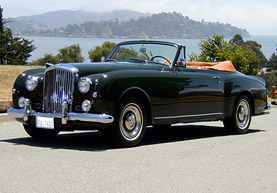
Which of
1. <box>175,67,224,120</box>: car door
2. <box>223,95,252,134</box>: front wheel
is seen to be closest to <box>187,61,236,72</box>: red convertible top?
<box>175,67,224,120</box>: car door

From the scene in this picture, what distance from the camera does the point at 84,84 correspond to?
6695mm

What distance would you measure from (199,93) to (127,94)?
1.81 m

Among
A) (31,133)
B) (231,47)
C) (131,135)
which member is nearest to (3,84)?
(31,133)

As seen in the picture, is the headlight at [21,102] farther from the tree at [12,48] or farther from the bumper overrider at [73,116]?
the tree at [12,48]

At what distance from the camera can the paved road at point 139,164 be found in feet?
15.5

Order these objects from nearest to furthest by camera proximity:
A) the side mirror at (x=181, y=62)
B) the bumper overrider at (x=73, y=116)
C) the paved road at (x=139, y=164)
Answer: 1. the paved road at (x=139, y=164)
2. the bumper overrider at (x=73, y=116)
3. the side mirror at (x=181, y=62)

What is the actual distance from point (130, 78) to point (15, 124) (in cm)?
410

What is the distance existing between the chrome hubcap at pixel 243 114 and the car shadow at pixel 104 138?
1.29 feet

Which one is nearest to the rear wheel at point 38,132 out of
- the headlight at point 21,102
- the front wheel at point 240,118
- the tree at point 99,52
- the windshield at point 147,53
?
the headlight at point 21,102

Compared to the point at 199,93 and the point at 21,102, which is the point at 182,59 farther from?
the point at 21,102

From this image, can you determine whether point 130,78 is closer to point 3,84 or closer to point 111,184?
point 111,184

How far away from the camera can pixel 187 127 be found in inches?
424

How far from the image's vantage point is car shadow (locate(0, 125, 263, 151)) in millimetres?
7172

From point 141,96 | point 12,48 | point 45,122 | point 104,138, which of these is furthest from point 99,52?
point 45,122
